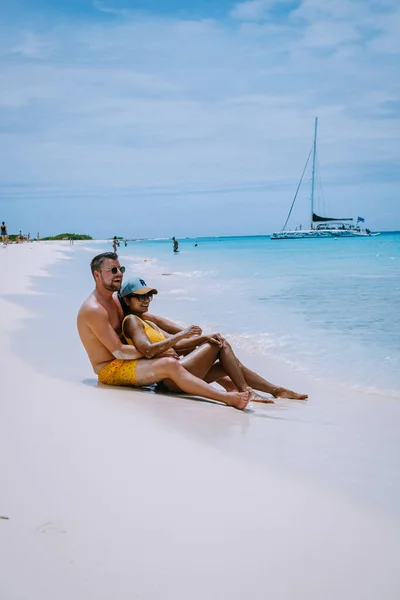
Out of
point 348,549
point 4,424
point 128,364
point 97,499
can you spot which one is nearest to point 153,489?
point 97,499

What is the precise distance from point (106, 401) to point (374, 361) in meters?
3.95

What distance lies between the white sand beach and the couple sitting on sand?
18cm

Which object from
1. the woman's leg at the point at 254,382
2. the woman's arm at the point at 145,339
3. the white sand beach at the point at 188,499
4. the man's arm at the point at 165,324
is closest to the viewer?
the white sand beach at the point at 188,499

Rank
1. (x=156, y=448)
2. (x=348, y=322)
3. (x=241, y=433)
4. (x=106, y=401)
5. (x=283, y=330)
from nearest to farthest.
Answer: (x=156, y=448) → (x=241, y=433) → (x=106, y=401) → (x=283, y=330) → (x=348, y=322)

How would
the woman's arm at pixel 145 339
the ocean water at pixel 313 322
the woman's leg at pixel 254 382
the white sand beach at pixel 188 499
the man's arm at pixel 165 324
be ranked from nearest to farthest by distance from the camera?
the white sand beach at pixel 188 499, the woman's arm at pixel 145 339, the woman's leg at pixel 254 382, the man's arm at pixel 165 324, the ocean water at pixel 313 322

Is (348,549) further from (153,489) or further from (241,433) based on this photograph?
(241,433)

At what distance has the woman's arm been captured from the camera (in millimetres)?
4797

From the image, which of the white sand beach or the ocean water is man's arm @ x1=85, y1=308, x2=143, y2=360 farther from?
the ocean water

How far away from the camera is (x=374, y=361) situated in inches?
290

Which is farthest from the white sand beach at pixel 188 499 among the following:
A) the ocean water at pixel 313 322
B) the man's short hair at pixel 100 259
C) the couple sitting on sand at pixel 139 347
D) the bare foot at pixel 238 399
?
the ocean water at pixel 313 322

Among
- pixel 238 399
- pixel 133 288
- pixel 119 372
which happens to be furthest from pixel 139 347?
pixel 238 399

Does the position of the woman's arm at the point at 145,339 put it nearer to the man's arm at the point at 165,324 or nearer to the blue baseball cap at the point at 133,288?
the blue baseball cap at the point at 133,288

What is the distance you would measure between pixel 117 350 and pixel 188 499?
7.55 feet

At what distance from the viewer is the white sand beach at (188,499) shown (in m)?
2.21
